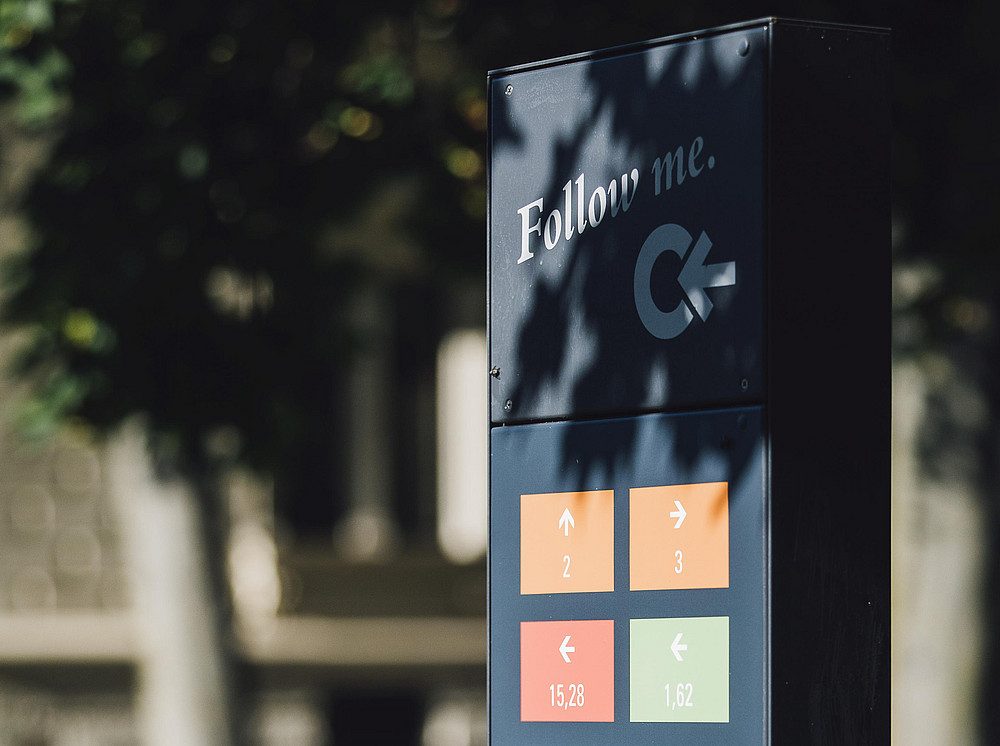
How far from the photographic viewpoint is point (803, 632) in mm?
3400

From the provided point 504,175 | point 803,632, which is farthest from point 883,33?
point 803,632

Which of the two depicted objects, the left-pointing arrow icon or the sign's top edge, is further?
the left-pointing arrow icon

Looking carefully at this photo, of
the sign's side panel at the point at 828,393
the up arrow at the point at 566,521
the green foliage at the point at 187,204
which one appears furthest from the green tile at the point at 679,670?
the green foliage at the point at 187,204

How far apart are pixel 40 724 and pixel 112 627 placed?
3.76 feet

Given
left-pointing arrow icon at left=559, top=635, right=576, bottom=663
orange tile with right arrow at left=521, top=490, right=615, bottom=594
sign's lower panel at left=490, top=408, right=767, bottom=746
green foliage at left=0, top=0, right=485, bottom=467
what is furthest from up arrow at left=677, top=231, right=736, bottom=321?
green foliage at left=0, top=0, right=485, bottom=467

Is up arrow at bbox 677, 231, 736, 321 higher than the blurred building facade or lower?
higher

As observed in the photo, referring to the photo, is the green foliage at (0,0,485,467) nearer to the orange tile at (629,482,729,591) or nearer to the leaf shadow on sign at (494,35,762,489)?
the leaf shadow on sign at (494,35,762,489)

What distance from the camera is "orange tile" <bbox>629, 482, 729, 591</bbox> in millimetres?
3486

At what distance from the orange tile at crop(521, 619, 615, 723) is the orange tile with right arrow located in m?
0.09

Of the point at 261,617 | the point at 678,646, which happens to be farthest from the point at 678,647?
the point at 261,617

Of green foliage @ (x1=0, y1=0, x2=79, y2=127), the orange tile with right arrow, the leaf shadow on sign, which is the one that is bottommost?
the orange tile with right arrow

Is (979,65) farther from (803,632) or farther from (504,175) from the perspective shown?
(803,632)

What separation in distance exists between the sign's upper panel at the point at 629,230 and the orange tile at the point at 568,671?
1.61 ft

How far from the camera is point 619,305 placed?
3.76 m
